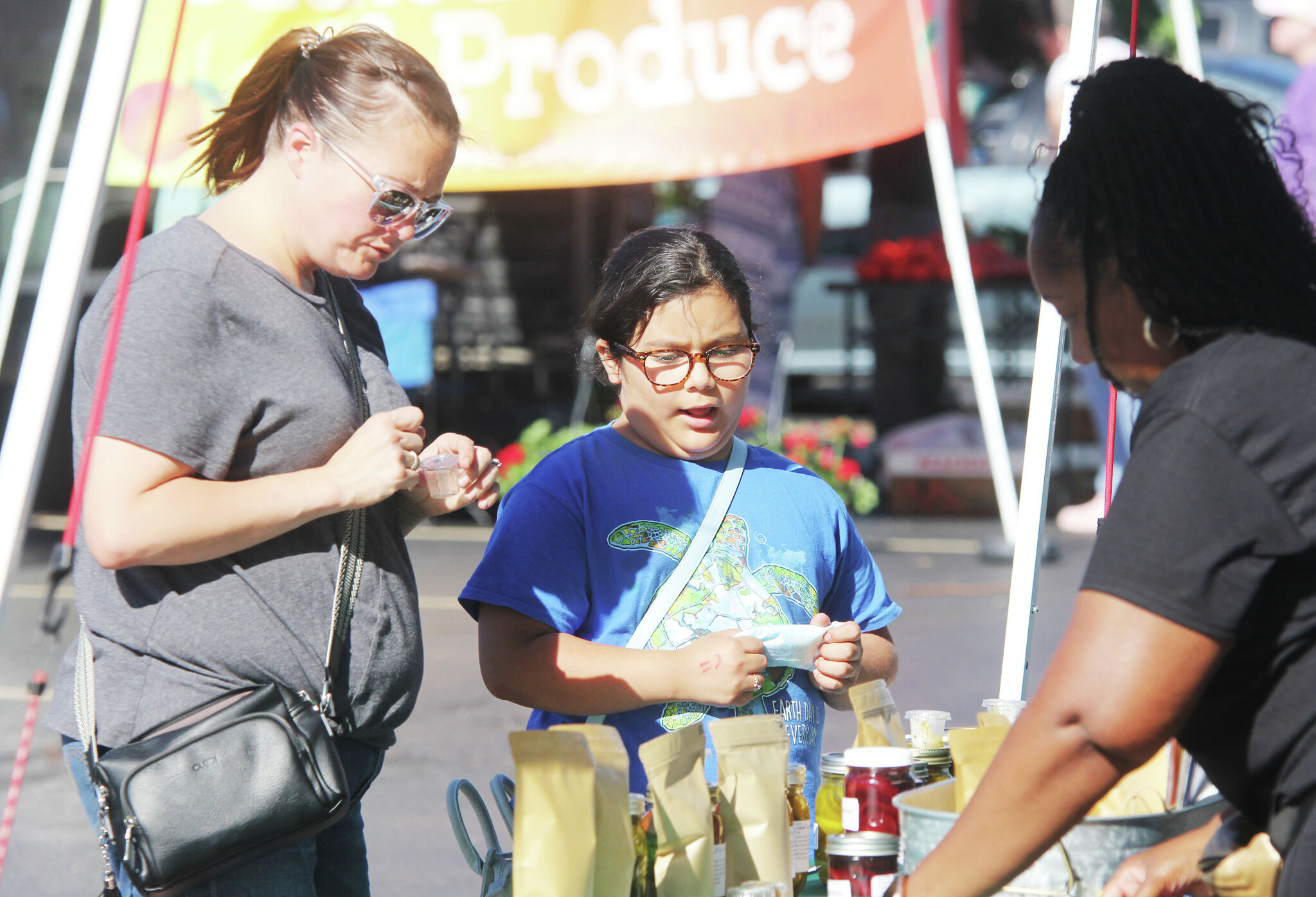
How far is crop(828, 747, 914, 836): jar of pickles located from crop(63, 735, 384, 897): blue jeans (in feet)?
2.23

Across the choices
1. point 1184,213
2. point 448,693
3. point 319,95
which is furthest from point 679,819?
point 448,693

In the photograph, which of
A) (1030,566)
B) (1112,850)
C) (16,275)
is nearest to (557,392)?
(16,275)

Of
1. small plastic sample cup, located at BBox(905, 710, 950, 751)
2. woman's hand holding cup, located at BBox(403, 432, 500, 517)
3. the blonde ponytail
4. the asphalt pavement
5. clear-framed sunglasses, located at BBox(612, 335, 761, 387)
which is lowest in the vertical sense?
the asphalt pavement

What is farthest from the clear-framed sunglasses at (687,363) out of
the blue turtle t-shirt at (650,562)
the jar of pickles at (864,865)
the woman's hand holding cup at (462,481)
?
the jar of pickles at (864,865)

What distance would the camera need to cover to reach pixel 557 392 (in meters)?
11.6

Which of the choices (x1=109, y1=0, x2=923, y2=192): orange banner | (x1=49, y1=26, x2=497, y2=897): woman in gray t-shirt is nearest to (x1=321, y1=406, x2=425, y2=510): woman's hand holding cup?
(x1=49, y1=26, x2=497, y2=897): woman in gray t-shirt

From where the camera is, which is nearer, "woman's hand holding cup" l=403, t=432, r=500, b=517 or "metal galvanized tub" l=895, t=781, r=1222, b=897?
"metal galvanized tub" l=895, t=781, r=1222, b=897

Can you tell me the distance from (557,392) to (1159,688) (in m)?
10.5

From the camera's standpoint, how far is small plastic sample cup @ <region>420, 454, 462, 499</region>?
1758 millimetres

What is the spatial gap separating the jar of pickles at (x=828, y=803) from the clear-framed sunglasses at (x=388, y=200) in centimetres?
92

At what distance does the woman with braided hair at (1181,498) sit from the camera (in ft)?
3.78

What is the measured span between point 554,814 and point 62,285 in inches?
32.7

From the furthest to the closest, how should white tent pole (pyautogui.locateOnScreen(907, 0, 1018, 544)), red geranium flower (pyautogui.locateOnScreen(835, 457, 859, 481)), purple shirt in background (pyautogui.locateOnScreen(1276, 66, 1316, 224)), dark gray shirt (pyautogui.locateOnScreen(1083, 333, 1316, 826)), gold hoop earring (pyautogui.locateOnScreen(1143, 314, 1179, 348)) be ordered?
red geranium flower (pyautogui.locateOnScreen(835, 457, 859, 481)), white tent pole (pyautogui.locateOnScreen(907, 0, 1018, 544)), purple shirt in background (pyautogui.locateOnScreen(1276, 66, 1316, 224)), gold hoop earring (pyautogui.locateOnScreen(1143, 314, 1179, 348)), dark gray shirt (pyautogui.locateOnScreen(1083, 333, 1316, 826))

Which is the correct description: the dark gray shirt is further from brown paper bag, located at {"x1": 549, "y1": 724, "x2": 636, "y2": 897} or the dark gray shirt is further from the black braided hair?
brown paper bag, located at {"x1": 549, "y1": 724, "x2": 636, "y2": 897}
